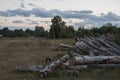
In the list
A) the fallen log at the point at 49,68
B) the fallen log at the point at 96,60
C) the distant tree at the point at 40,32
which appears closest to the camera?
the fallen log at the point at 49,68

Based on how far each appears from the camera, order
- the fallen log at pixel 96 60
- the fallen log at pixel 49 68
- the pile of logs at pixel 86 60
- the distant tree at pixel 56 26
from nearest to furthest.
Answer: the fallen log at pixel 49 68
the pile of logs at pixel 86 60
the fallen log at pixel 96 60
the distant tree at pixel 56 26

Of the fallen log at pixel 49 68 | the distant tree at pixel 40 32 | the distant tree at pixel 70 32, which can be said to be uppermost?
the fallen log at pixel 49 68

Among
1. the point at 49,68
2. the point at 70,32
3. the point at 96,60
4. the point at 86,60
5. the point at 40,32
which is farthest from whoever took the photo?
the point at 40,32

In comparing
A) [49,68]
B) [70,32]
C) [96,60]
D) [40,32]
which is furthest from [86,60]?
[40,32]

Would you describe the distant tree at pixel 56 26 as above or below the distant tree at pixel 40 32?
above

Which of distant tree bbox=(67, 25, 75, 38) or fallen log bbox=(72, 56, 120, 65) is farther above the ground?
fallen log bbox=(72, 56, 120, 65)

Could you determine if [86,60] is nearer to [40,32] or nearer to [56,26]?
[56,26]


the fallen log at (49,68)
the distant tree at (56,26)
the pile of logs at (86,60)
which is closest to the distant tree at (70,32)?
the distant tree at (56,26)

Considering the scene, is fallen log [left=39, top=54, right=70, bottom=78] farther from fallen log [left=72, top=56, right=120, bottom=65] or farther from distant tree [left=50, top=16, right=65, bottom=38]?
distant tree [left=50, top=16, right=65, bottom=38]

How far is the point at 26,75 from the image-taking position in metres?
11.7

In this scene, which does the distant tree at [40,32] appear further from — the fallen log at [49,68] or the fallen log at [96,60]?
the fallen log at [49,68]

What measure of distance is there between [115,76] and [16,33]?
85231 mm

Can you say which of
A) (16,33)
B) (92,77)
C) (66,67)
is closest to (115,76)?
(92,77)

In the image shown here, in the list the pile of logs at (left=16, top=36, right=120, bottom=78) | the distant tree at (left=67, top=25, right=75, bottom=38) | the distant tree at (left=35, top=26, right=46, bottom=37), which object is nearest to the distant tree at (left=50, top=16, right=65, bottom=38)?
the distant tree at (left=67, top=25, right=75, bottom=38)
